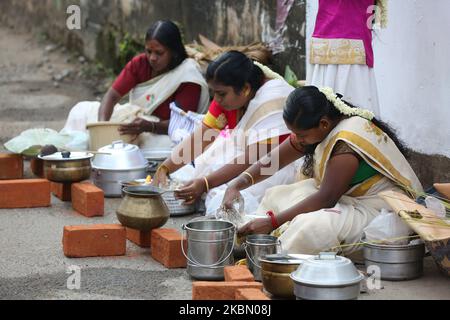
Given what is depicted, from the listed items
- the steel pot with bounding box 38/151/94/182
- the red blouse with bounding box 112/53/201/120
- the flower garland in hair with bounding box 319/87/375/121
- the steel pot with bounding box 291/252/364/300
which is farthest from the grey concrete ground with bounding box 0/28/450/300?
the red blouse with bounding box 112/53/201/120

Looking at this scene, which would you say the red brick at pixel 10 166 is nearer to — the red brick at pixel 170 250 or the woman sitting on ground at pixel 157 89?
the woman sitting on ground at pixel 157 89

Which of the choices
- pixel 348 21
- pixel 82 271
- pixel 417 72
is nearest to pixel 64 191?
pixel 82 271

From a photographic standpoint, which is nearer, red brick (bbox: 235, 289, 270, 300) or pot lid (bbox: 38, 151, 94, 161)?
red brick (bbox: 235, 289, 270, 300)

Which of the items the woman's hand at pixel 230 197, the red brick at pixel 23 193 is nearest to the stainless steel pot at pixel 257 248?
the woman's hand at pixel 230 197

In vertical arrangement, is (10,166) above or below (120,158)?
below

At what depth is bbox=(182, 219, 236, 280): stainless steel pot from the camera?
4.81 meters

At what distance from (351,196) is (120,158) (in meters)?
2.20

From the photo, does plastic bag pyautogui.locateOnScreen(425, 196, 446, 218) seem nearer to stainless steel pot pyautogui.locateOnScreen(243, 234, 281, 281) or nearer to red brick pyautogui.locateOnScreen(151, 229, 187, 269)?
stainless steel pot pyautogui.locateOnScreen(243, 234, 281, 281)

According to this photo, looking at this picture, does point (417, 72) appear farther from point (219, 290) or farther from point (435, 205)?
point (219, 290)

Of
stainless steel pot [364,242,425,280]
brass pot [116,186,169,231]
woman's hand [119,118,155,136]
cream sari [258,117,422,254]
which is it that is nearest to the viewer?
stainless steel pot [364,242,425,280]

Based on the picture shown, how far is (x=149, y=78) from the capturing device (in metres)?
8.03

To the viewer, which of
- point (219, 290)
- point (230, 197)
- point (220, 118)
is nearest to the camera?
point (219, 290)

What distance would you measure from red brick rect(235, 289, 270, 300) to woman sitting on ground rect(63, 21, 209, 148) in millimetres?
3485

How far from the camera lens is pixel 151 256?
5.37 meters
